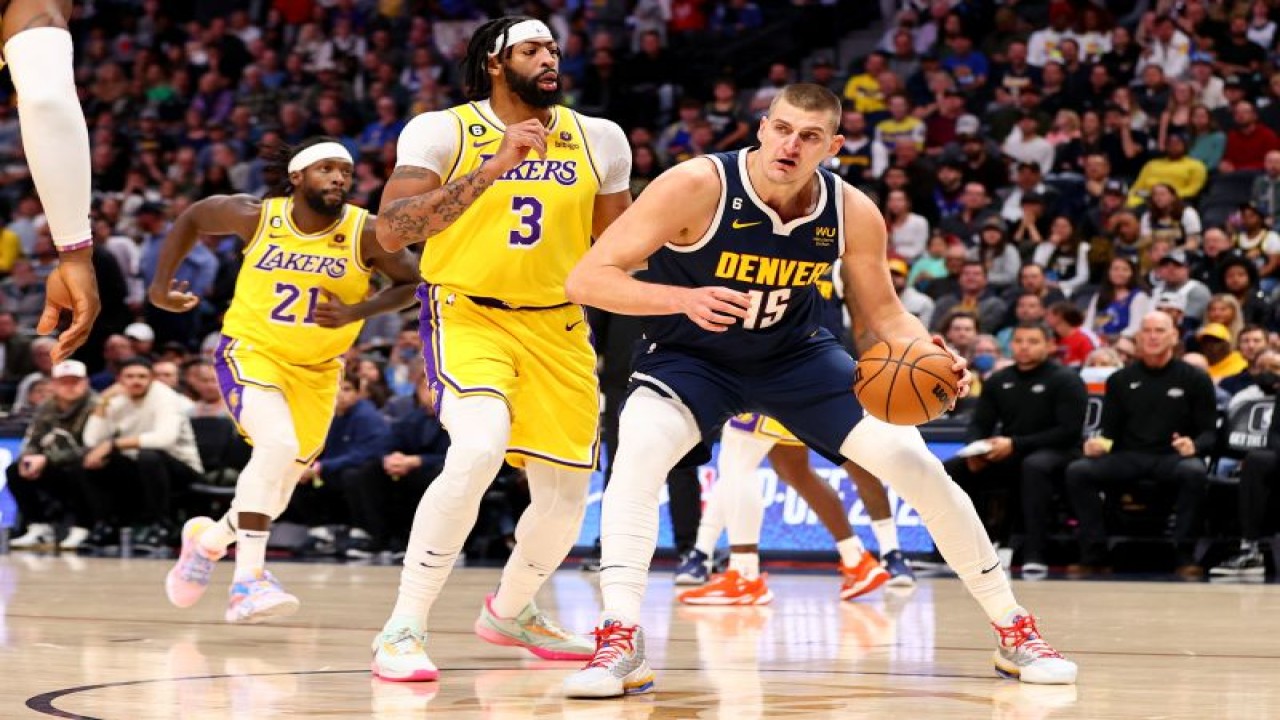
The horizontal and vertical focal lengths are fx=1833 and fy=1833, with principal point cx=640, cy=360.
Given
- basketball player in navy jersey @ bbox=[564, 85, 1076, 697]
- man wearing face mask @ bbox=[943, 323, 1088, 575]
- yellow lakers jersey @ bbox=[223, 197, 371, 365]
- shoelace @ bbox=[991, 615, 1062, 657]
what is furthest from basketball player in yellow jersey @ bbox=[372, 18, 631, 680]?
man wearing face mask @ bbox=[943, 323, 1088, 575]

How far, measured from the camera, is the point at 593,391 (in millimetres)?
6117

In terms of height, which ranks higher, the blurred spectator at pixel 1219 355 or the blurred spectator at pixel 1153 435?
the blurred spectator at pixel 1219 355

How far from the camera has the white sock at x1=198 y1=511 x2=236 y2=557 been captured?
8.00 metres

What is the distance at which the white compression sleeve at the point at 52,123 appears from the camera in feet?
9.84

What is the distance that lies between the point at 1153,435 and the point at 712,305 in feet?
23.3

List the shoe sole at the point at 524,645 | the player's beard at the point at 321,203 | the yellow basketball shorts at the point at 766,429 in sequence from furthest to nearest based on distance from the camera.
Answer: the yellow basketball shorts at the point at 766,429
the player's beard at the point at 321,203
the shoe sole at the point at 524,645

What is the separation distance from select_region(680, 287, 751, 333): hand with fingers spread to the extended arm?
Result: 372 cm

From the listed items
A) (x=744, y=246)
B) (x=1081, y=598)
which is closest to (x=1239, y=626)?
(x=1081, y=598)

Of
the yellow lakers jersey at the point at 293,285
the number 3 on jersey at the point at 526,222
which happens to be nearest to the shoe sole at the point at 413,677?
the number 3 on jersey at the point at 526,222

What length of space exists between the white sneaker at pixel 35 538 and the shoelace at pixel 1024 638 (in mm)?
10433

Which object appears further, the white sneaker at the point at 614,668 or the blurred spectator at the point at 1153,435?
the blurred spectator at the point at 1153,435

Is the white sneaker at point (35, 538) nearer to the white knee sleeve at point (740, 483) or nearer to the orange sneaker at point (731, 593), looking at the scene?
the white knee sleeve at point (740, 483)

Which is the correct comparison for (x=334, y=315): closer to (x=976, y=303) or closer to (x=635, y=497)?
(x=635, y=497)

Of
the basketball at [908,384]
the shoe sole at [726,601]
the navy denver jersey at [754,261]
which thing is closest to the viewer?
the basketball at [908,384]
